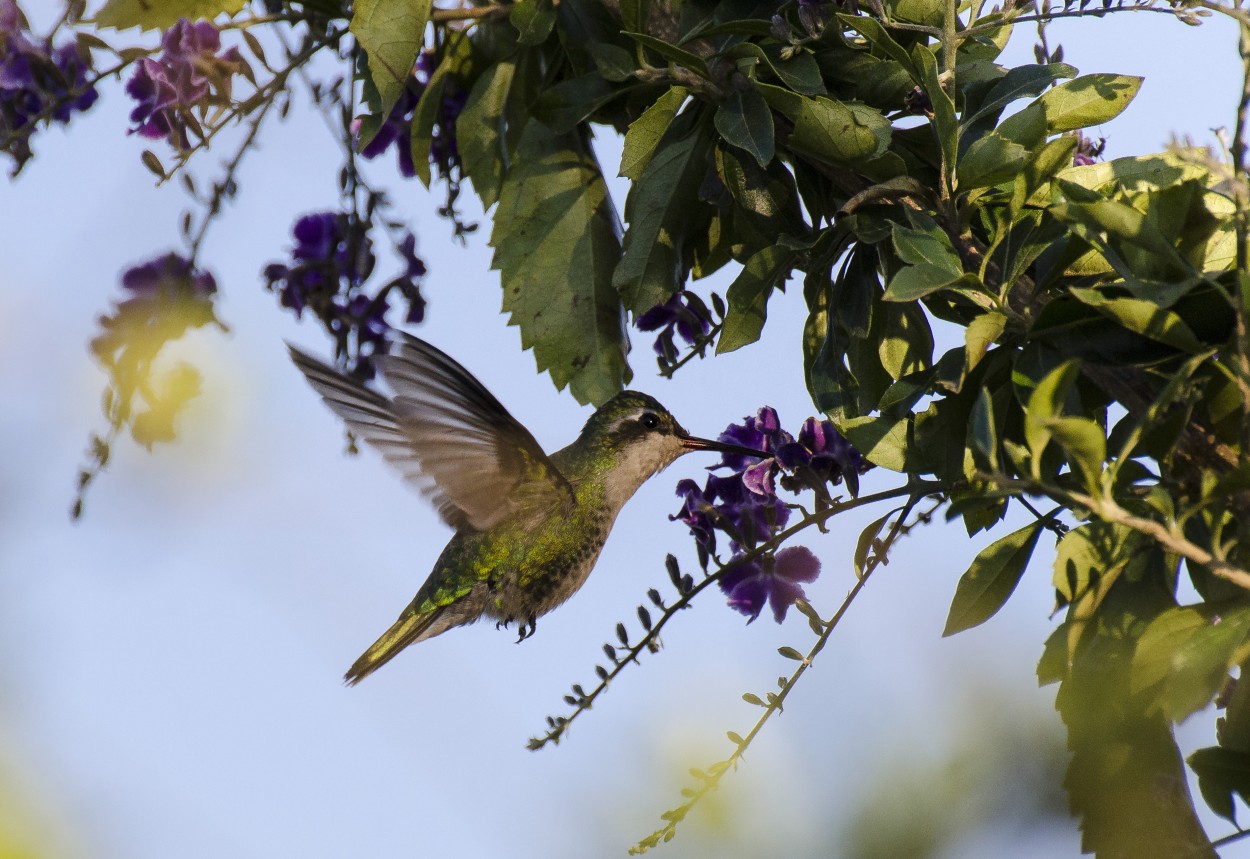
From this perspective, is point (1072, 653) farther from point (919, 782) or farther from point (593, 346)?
point (593, 346)

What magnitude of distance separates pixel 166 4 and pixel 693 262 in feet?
3.00

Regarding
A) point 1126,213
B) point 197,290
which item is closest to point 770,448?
point 1126,213

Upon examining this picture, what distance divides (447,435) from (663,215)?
712 mm

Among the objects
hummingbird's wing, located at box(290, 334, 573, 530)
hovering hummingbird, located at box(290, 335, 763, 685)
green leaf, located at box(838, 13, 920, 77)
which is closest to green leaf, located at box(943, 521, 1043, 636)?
green leaf, located at box(838, 13, 920, 77)

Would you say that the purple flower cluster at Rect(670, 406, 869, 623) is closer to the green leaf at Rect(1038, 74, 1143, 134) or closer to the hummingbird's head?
the green leaf at Rect(1038, 74, 1143, 134)

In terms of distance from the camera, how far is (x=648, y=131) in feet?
5.44

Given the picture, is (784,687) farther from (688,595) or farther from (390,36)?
(390,36)

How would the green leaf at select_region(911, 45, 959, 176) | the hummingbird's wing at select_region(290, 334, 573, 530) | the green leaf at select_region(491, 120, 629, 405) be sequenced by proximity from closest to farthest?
1. the green leaf at select_region(911, 45, 959, 176)
2. the green leaf at select_region(491, 120, 629, 405)
3. the hummingbird's wing at select_region(290, 334, 573, 530)

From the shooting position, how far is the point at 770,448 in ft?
5.88

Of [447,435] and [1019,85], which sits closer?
[1019,85]

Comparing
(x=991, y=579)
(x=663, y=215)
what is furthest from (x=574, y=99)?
(x=991, y=579)

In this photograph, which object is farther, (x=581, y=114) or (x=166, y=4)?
(x=166, y=4)

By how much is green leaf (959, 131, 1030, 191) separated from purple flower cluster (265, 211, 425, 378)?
3.38 feet

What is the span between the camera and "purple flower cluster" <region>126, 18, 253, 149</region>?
196 centimetres
